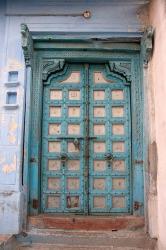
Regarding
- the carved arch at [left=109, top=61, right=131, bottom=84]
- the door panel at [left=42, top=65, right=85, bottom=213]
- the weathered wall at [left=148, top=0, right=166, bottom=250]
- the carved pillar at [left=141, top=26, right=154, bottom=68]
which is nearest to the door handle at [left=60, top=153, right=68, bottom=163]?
the door panel at [left=42, top=65, right=85, bottom=213]

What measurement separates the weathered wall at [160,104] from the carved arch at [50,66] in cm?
130

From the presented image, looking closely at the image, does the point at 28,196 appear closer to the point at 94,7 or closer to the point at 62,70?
the point at 62,70

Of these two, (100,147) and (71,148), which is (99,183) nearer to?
(100,147)

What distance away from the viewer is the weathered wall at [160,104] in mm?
3916

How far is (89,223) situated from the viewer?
4391 millimetres

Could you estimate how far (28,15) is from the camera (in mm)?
4879

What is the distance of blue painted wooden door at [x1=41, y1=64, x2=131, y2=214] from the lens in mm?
4680

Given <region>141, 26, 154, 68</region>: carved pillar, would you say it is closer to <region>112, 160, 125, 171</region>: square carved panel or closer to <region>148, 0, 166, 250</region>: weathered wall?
<region>148, 0, 166, 250</region>: weathered wall

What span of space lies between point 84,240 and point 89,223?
0.23 meters

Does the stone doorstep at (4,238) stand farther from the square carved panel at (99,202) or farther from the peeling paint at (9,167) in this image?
the square carved panel at (99,202)

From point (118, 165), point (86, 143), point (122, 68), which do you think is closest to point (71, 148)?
point (86, 143)

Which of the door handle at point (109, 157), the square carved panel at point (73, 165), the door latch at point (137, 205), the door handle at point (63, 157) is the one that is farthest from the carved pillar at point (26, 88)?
the door latch at point (137, 205)

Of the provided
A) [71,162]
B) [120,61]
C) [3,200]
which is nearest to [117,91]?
[120,61]

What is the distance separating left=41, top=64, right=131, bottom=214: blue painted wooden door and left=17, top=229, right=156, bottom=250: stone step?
1.29 ft
